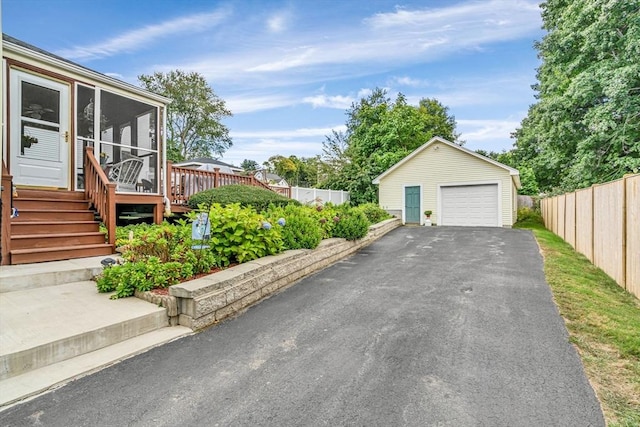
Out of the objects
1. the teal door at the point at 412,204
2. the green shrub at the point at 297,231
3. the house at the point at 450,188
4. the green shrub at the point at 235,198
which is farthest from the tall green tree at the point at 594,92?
the green shrub at the point at 235,198

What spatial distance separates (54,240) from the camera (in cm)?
547

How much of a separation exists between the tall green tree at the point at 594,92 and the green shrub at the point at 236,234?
12863mm

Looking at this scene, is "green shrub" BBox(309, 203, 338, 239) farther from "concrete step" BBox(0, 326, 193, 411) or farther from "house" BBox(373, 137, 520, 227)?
"house" BBox(373, 137, 520, 227)

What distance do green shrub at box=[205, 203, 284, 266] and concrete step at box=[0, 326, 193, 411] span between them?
159 centimetres

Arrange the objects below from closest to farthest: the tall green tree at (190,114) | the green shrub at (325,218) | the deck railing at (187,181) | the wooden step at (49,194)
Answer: the wooden step at (49,194), the green shrub at (325,218), the deck railing at (187,181), the tall green tree at (190,114)

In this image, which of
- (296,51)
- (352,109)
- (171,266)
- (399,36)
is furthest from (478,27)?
(352,109)

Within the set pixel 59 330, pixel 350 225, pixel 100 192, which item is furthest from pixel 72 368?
pixel 350 225

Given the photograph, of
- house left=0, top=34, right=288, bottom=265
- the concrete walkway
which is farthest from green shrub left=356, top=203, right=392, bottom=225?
the concrete walkway

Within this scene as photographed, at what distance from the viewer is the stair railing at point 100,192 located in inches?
241

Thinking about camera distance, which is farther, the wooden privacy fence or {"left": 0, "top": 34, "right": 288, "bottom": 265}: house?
{"left": 0, "top": 34, "right": 288, "bottom": 265}: house

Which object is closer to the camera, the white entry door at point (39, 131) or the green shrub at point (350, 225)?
the white entry door at point (39, 131)

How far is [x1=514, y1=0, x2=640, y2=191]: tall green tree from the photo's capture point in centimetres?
1128

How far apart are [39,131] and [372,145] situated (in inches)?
783

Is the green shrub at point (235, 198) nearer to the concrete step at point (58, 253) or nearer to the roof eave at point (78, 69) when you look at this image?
the concrete step at point (58, 253)
